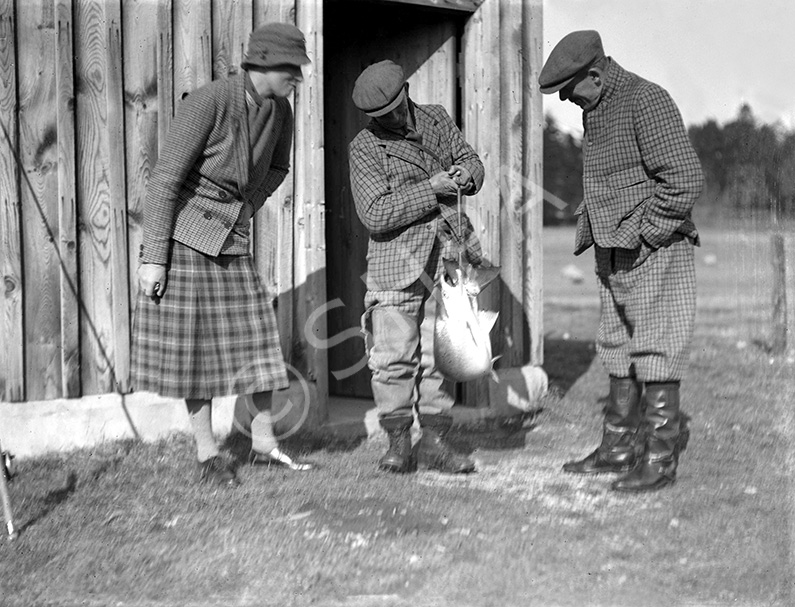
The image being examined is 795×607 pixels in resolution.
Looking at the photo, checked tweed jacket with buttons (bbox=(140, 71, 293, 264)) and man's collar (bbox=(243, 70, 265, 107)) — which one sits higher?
man's collar (bbox=(243, 70, 265, 107))

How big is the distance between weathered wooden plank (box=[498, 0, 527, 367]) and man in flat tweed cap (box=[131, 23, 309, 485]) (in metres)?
2.04

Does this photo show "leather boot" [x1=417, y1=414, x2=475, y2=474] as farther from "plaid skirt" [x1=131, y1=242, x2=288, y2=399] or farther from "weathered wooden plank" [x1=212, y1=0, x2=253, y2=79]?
"weathered wooden plank" [x1=212, y1=0, x2=253, y2=79]

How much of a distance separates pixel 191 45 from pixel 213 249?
1517mm

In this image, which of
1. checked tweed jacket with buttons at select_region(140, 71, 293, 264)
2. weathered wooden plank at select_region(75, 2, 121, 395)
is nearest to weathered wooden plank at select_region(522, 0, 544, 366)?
checked tweed jacket with buttons at select_region(140, 71, 293, 264)

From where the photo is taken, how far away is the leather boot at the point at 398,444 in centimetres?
450

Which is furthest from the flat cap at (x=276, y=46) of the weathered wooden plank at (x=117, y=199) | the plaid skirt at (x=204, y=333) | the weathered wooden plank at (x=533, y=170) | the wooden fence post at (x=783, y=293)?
the wooden fence post at (x=783, y=293)

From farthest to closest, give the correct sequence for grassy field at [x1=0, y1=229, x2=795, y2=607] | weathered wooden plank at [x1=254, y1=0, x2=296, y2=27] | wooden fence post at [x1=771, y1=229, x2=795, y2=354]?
wooden fence post at [x1=771, y1=229, x2=795, y2=354], weathered wooden plank at [x1=254, y1=0, x2=296, y2=27], grassy field at [x1=0, y1=229, x2=795, y2=607]

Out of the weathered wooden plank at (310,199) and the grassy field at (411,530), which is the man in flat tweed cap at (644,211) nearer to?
the grassy field at (411,530)

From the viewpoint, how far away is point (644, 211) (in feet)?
13.6

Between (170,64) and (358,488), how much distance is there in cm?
260

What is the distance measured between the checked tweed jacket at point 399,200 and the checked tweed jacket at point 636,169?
587 mm

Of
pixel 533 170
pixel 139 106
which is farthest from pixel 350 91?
pixel 139 106

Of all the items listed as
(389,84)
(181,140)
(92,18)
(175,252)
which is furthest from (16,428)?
(389,84)

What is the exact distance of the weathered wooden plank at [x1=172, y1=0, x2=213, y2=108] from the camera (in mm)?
5078
